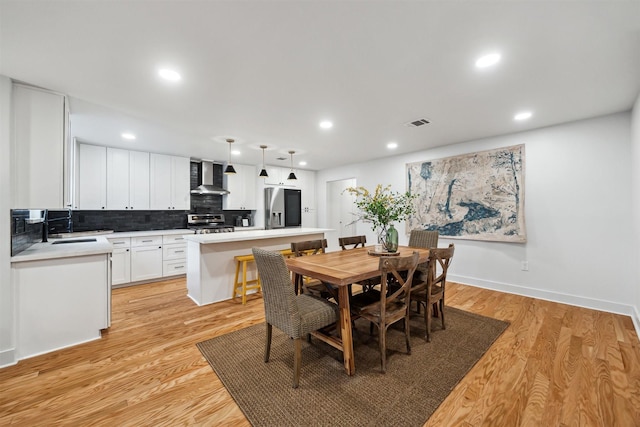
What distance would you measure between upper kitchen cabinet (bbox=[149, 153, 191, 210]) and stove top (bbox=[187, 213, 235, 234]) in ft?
1.01

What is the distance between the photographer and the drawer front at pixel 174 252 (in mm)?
4568

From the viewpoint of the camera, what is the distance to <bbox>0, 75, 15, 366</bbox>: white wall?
2014 mm

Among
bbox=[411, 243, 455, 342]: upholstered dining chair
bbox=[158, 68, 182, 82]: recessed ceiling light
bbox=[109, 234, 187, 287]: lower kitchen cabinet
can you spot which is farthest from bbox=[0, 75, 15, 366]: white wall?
bbox=[411, 243, 455, 342]: upholstered dining chair

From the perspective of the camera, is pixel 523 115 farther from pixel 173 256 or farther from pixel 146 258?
pixel 146 258

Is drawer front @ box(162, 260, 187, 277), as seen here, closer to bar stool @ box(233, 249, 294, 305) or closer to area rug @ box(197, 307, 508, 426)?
bar stool @ box(233, 249, 294, 305)

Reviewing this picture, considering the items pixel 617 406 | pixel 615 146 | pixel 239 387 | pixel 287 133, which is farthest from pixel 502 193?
pixel 239 387

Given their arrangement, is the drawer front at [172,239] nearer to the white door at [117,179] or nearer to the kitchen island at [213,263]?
the white door at [117,179]

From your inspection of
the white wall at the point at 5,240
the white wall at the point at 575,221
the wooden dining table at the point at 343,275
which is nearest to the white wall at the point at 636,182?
the white wall at the point at 575,221

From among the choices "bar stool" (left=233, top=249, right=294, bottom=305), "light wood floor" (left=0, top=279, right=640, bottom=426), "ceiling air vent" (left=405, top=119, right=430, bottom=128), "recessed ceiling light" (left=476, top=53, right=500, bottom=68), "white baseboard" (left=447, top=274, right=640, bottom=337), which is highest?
"ceiling air vent" (left=405, top=119, right=430, bottom=128)

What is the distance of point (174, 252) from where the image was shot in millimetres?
4668

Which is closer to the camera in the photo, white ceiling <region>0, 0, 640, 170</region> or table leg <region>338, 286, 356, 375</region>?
white ceiling <region>0, 0, 640, 170</region>

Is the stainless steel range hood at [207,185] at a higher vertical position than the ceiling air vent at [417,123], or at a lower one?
lower

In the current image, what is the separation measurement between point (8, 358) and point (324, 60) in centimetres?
350

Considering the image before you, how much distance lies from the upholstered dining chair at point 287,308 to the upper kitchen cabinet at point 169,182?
395 cm
